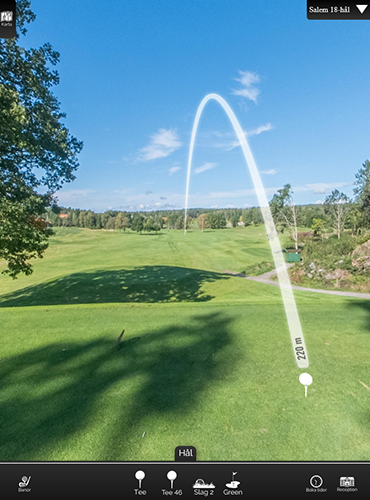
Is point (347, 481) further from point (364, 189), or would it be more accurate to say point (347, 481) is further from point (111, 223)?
point (111, 223)

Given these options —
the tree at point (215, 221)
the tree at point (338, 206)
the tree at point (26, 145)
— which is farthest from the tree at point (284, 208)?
the tree at point (215, 221)

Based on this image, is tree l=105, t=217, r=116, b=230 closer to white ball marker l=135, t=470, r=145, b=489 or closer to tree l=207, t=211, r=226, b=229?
tree l=207, t=211, r=226, b=229

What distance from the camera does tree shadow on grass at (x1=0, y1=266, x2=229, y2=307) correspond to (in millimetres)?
16812

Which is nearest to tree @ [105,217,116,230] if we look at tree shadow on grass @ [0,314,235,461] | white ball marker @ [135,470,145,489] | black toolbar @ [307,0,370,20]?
tree shadow on grass @ [0,314,235,461]

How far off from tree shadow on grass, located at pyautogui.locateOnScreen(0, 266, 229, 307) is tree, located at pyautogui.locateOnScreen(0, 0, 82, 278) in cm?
551

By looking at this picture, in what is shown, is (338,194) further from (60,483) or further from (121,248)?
(60,483)

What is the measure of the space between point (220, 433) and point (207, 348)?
6.05 feet

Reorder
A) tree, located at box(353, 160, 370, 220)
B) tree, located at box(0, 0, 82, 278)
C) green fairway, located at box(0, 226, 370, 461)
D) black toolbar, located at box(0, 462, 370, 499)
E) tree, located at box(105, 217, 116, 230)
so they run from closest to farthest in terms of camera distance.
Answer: black toolbar, located at box(0, 462, 370, 499) < green fairway, located at box(0, 226, 370, 461) < tree, located at box(0, 0, 82, 278) < tree, located at box(353, 160, 370, 220) < tree, located at box(105, 217, 116, 230)

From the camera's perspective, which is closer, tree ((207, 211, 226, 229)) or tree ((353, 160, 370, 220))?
tree ((353, 160, 370, 220))

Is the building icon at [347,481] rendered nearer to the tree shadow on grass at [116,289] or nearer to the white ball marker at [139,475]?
the white ball marker at [139,475]

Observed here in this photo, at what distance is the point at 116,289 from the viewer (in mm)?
18469

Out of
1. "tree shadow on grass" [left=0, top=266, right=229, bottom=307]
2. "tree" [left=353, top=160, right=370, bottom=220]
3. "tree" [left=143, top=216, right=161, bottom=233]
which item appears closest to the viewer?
"tree shadow on grass" [left=0, top=266, right=229, bottom=307]

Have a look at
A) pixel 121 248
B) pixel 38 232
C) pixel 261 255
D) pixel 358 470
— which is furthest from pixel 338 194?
pixel 358 470

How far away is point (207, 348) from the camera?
418cm
